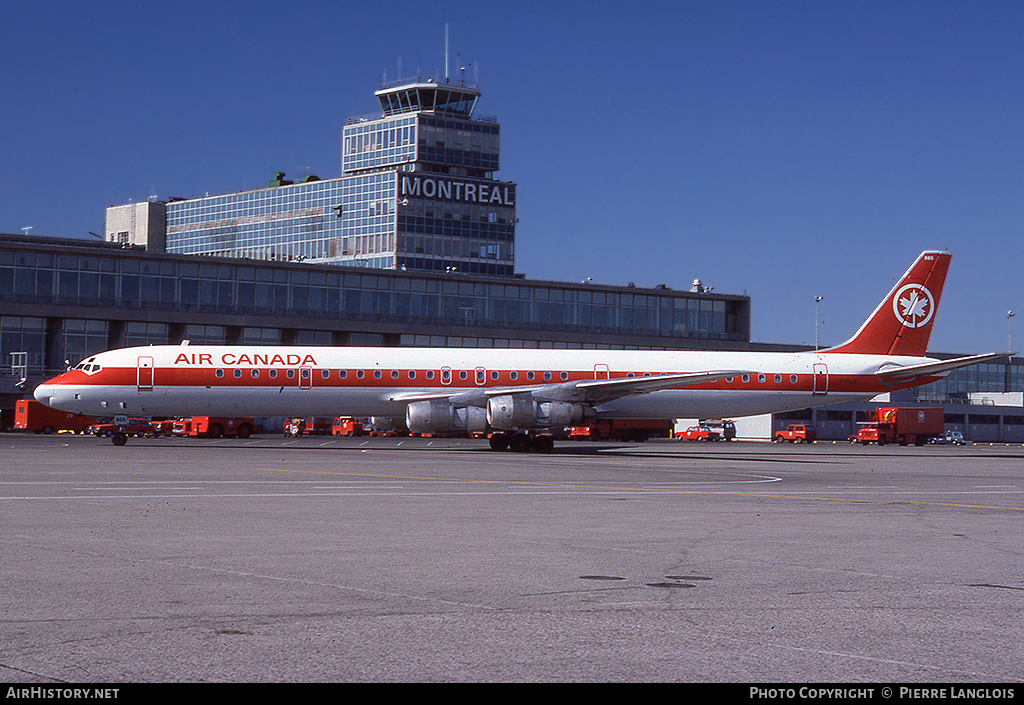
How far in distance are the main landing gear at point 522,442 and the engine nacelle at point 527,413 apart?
181 cm

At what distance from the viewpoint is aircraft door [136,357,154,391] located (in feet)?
165

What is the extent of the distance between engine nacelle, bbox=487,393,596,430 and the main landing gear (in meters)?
1.81

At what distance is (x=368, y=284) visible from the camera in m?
108

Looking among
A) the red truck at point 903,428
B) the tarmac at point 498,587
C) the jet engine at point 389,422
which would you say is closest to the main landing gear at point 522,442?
the jet engine at point 389,422

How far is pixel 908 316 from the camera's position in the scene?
59375 millimetres

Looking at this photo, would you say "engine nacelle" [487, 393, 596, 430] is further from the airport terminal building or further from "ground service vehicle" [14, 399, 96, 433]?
"ground service vehicle" [14, 399, 96, 433]

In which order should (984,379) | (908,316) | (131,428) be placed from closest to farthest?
1. (908,316)
2. (131,428)
3. (984,379)

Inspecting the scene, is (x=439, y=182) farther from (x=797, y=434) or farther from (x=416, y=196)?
(x=797, y=434)

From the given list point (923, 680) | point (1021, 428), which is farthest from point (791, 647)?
point (1021, 428)

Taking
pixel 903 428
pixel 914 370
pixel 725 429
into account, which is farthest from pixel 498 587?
pixel 725 429

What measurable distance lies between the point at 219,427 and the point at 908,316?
1805 inches

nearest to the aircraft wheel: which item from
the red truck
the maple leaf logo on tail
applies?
the maple leaf logo on tail

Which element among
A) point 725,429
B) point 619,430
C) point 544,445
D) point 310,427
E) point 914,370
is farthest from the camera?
point 725,429

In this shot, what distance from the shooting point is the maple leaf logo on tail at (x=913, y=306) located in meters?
59.3
